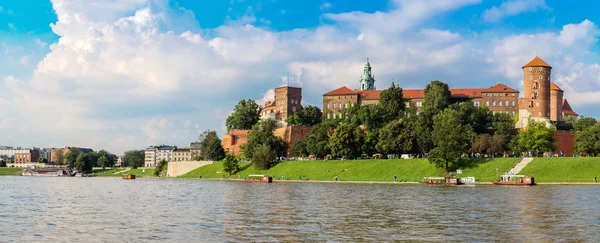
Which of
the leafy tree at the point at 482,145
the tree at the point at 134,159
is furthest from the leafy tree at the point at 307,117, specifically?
the tree at the point at 134,159

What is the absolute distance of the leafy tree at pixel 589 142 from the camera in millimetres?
78500

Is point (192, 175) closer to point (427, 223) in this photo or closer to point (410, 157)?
point (410, 157)

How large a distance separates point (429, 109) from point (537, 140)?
67.2 feet

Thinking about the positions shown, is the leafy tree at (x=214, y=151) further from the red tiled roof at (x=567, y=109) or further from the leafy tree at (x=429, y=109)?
the red tiled roof at (x=567, y=109)

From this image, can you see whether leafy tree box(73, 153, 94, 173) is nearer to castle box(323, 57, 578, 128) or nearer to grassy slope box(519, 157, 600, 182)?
castle box(323, 57, 578, 128)

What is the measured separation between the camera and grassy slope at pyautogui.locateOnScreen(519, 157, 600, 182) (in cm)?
6644

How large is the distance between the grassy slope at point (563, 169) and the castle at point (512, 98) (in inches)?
1288

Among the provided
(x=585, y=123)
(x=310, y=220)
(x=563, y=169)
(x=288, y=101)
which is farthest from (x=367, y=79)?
(x=310, y=220)

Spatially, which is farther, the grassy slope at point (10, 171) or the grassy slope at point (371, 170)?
the grassy slope at point (10, 171)

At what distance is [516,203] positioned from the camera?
39.9m

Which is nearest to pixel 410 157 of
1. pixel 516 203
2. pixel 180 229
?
pixel 516 203

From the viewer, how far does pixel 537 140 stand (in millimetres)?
83062

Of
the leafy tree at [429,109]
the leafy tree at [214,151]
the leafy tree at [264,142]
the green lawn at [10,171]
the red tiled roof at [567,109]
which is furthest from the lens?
the green lawn at [10,171]

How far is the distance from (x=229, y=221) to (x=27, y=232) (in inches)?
339
